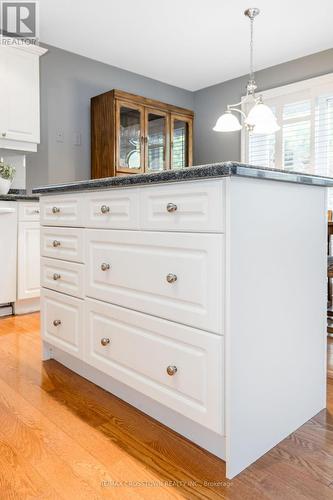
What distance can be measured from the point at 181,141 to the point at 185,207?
3743 millimetres

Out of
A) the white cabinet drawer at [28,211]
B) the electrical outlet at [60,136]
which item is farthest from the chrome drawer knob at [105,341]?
the electrical outlet at [60,136]

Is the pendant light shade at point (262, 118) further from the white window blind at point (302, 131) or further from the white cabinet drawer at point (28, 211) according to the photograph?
the white cabinet drawer at point (28, 211)

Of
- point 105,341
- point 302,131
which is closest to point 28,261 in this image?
point 105,341

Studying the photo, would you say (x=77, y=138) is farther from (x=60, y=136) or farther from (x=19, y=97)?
(x=19, y=97)

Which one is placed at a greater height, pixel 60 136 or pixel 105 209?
pixel 60 136

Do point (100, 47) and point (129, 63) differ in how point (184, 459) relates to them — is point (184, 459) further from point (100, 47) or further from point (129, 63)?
point (129, 63)

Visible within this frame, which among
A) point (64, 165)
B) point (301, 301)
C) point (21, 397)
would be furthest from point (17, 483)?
point (64, 165)

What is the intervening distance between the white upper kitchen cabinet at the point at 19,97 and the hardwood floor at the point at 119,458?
99.0 inches

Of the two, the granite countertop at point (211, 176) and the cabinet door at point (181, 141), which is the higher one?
the cabinet door at point (181, 141)

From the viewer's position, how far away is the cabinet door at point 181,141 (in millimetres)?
4617

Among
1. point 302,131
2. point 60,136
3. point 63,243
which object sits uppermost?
point 302,131

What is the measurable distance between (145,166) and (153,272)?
3.12 m

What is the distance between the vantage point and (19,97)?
349 centimetres
